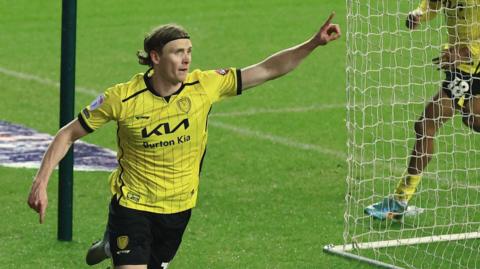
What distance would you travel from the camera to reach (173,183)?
7.64 metres

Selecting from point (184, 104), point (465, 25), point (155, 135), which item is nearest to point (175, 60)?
point (184, 104)

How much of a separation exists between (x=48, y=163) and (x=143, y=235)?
0.71 meters

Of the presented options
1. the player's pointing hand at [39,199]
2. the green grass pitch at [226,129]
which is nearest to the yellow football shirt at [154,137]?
the player's pointing hand at [39,199]

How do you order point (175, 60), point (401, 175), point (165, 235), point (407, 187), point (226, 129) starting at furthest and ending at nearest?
point (226, 129)
point (401, 175)
point (407, 187)
point (165, 235)
point (175, 60)

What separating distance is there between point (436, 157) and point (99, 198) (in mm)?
2951

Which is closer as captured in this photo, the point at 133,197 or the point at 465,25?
the point at 133,197

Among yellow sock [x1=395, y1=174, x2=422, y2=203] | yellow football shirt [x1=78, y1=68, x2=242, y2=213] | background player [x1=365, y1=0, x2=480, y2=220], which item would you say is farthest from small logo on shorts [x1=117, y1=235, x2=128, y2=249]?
yellow sock [x1=395, y1=174, x2=422, y2=203]

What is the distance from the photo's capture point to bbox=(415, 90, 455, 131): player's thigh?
10.1 metres

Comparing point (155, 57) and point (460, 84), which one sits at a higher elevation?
point (155, 57)

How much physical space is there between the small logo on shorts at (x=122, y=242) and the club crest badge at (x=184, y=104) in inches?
31.9

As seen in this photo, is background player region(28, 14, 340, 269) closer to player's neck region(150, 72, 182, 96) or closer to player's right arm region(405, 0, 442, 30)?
player's neck region(150, 72, 182, 96)

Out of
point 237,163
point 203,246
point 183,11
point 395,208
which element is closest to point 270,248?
point 203,246

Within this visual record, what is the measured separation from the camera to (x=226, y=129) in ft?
45.1

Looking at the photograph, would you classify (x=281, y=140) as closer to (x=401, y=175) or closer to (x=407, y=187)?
(x=401, y=175)
